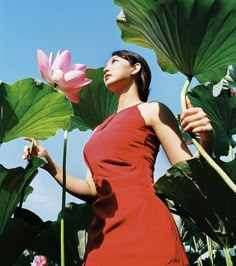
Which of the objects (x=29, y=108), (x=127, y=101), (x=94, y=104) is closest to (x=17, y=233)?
(x=29, y=108)

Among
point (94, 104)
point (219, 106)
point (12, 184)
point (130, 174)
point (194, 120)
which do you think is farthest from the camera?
point (219, 106)

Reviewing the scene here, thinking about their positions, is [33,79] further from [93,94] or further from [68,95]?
[93,94]

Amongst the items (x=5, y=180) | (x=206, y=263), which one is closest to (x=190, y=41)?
(x=5, y=180)

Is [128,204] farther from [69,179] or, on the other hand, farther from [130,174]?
[69,179]

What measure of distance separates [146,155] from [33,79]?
0.31 metres

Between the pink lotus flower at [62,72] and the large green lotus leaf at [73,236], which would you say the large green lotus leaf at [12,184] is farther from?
the large green lotus leaf at [73,236]

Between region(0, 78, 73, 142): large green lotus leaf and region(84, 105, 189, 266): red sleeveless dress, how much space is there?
0.11 meters

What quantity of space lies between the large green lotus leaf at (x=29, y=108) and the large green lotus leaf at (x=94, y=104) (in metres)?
0.41

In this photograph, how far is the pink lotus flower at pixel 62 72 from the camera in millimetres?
1179

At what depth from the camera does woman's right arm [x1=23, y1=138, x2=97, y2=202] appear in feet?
3.85

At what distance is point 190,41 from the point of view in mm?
968

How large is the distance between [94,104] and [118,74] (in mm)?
431

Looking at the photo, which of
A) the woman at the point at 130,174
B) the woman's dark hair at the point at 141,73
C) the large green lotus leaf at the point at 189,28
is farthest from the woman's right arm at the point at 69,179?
the large green lotus leaf at the point at 189,28

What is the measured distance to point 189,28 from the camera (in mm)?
960
